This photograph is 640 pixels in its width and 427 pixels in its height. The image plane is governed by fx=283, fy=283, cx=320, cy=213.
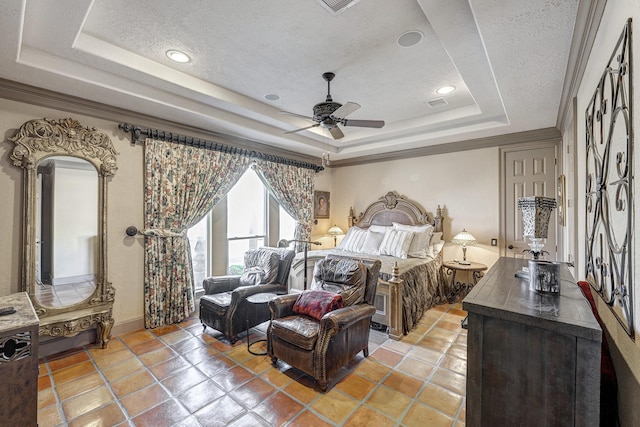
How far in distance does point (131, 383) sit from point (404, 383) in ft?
7.58

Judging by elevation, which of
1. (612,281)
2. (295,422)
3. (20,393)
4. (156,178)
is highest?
(156,178)

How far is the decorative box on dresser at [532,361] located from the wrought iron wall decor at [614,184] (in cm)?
17

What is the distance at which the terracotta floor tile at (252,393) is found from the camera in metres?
2.17

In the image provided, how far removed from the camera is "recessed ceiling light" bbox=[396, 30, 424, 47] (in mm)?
2242

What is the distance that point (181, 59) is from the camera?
2.67 metres

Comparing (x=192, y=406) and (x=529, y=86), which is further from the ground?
(x=529, y=86)

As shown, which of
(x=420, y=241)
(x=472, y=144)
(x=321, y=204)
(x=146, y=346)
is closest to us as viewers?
(x=146, y=346)

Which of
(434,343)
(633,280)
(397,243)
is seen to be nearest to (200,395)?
(434,343)

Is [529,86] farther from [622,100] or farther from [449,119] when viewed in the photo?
[622,100]

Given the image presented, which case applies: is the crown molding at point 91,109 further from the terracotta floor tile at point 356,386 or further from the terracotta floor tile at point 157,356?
the terracotta floor tile at point 356,386

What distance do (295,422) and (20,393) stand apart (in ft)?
5.66

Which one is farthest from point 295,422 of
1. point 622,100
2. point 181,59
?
point 181,59

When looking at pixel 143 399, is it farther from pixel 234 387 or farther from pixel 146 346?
pixel 146 346

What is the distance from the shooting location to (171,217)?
142 inches
